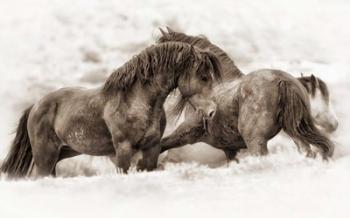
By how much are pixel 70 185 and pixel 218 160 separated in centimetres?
96

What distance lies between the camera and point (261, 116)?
10.2 feet

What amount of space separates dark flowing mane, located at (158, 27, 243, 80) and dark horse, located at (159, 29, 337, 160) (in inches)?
2.5

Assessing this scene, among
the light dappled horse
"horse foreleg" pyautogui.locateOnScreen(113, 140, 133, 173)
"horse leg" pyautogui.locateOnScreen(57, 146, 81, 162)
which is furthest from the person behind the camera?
"horse leg" pyautogui.locateOnScreen(57, 146, 81, 162)

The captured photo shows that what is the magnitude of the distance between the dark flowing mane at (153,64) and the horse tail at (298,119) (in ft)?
1.46

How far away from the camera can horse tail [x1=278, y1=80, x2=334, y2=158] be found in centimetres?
311

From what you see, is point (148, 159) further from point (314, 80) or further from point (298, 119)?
point (314, 80)

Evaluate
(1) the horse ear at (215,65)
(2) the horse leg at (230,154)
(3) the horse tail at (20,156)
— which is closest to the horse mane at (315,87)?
(2) the horse leg at (230,154)

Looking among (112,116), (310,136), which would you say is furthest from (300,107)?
(112,116)

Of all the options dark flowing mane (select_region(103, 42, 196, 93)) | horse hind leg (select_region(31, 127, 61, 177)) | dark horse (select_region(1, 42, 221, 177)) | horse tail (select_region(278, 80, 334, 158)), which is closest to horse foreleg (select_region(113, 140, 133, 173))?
dark horse (select_region(1, 42, 221, 177))

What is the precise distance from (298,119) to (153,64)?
2.06 ft

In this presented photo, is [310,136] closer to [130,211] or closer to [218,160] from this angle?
[218,160]

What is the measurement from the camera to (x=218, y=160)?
11.7 feet

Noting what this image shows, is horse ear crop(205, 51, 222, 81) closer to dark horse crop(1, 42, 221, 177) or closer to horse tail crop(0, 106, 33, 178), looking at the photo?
dark horse crop(1, 42, 221, 177)

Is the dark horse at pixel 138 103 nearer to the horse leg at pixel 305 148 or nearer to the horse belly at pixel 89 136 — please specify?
the horse belly at pixel 89 136
